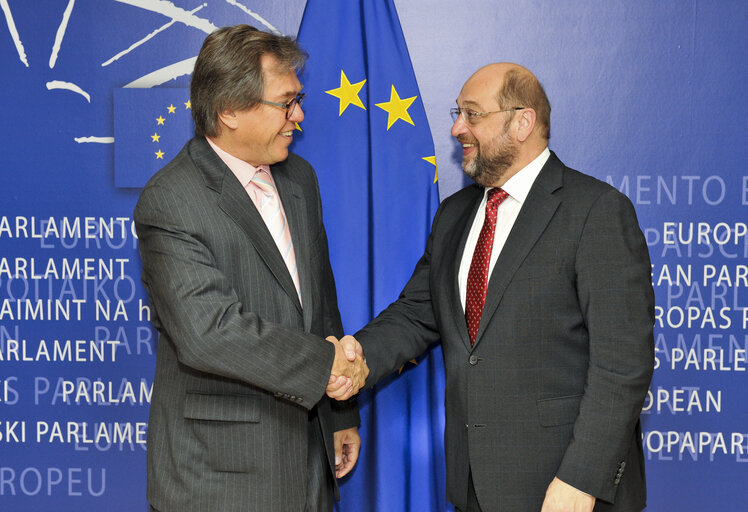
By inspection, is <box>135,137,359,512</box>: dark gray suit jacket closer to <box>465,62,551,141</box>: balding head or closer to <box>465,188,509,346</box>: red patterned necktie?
<box>465,188,509,346</box>: red patterned necktie

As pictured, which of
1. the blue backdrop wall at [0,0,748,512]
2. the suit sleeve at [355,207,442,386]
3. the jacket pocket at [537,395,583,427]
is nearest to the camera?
the jacket pocket at [537,395,583,427]

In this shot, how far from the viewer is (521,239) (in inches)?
76.7

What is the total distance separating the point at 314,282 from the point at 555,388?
77 cm

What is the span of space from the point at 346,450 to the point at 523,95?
135cm

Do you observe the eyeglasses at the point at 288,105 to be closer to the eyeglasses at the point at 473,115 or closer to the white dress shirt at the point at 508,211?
the eyeglasses at the point at 473,115

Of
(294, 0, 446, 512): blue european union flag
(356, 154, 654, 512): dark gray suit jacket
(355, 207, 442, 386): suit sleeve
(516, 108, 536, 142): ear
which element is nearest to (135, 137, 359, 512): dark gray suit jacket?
(355, 207, 442, 386): suit sleeve

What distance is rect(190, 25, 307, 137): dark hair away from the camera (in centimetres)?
203

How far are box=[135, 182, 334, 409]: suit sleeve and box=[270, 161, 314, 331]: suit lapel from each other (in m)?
0.14

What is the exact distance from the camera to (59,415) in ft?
9.53

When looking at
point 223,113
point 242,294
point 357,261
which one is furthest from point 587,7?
point 242,294

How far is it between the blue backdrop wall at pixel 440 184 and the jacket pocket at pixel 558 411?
1101mm

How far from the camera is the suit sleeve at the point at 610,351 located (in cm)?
179

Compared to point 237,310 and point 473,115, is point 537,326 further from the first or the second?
point 237,310

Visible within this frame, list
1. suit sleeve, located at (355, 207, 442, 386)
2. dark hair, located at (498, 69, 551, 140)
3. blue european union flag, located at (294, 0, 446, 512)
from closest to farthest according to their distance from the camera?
1. dark hair, located at (498, 69, 551, 140)
2. suit sleeve, located at (355, 207, 442, 386)
3. blue european union flag, located at (294, 0, 446, 512)
